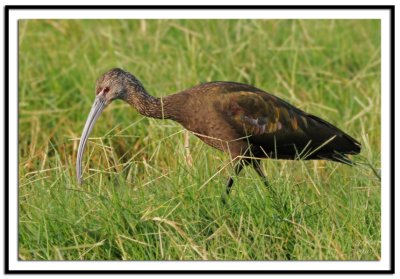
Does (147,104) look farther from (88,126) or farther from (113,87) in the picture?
(88,126)

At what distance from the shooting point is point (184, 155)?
279 inches

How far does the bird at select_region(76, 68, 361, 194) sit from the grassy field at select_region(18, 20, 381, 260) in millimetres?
114

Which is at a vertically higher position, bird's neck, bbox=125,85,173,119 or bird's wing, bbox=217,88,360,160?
bird's neck, bbox=125,85,173,119

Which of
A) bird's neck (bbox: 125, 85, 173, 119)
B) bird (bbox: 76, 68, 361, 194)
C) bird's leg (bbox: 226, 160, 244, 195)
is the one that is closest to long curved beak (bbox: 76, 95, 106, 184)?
bird (bbox: 76, 68, 361, 194)

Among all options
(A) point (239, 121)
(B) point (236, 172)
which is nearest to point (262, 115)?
(A) point (239, 121)

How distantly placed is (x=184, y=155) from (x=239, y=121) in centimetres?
59

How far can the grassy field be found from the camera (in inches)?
249

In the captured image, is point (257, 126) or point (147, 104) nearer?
point (257, 126)

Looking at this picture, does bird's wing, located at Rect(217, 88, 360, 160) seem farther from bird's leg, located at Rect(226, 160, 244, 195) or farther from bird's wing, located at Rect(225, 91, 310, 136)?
bird's leg, located at Rect(226, 160, 244, 195)
